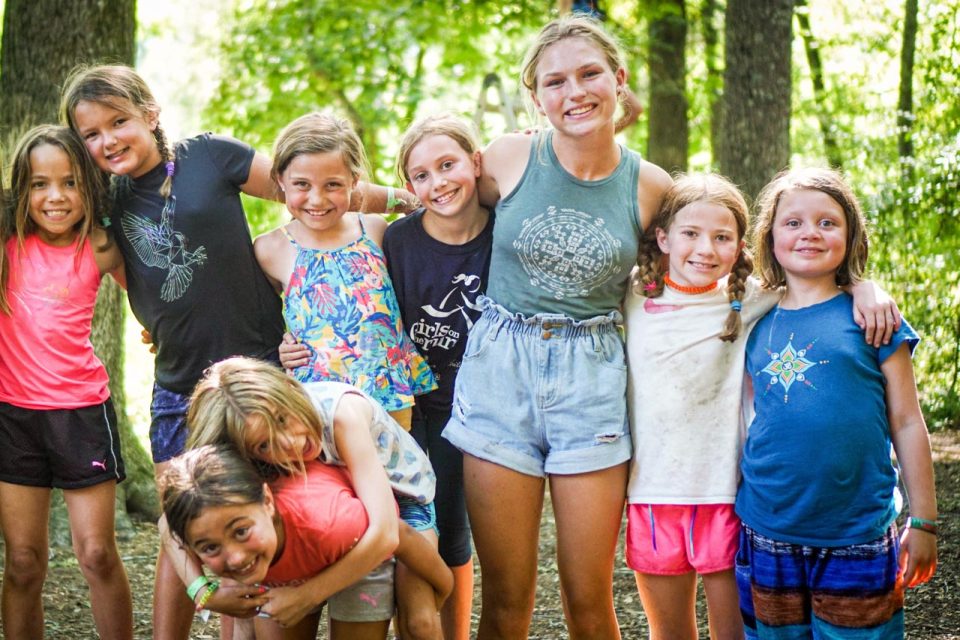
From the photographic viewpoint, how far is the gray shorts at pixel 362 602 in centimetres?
248

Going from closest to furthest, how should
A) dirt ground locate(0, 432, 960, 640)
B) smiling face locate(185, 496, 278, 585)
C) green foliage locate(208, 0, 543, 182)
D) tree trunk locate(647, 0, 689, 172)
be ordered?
smiling face locate(185, 496, 278, 585) → dirt ground locate(0, 432, 960, 640) → green foliage locate(208, 0, 543, 182) → tree trunk locate(647, 0, 689, 172)

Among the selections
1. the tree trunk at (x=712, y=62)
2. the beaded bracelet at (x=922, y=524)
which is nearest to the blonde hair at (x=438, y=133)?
the beaded bracelet at (x=922, y=524)

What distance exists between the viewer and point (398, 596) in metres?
2.55

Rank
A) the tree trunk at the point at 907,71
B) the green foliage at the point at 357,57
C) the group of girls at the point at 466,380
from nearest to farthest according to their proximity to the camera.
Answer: the group of girls at the point at 466,380 < the tree trunk at the point at 907,71 < the green foliage at the point at 357,57

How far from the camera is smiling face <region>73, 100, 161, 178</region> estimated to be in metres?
2.84

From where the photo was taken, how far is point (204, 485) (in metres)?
2.18

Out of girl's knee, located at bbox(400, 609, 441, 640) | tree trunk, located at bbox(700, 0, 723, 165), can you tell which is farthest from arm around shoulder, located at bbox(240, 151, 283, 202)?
tree trunk, located at bbox(700, 0, 723, 165)

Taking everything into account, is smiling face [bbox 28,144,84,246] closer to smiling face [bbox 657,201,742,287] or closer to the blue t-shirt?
smiling face [bbox 657,201,742,287]

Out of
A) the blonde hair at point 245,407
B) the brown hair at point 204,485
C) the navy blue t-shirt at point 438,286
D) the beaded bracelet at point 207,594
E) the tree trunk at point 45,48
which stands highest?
the tree trunk at point 45,48

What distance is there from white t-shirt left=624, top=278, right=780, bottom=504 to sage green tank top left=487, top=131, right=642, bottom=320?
205 mm

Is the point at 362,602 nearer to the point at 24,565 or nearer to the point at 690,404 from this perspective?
the point at 690,404

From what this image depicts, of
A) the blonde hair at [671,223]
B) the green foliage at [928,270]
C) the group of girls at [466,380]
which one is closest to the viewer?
the group of girls at [466,380]

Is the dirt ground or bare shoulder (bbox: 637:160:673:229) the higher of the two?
bare shoulder (bbox: 637:160:673:229)

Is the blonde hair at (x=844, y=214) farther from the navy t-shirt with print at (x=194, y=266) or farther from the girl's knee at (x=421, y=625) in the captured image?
the navy t-shirt with print at (x=194, y=266)
